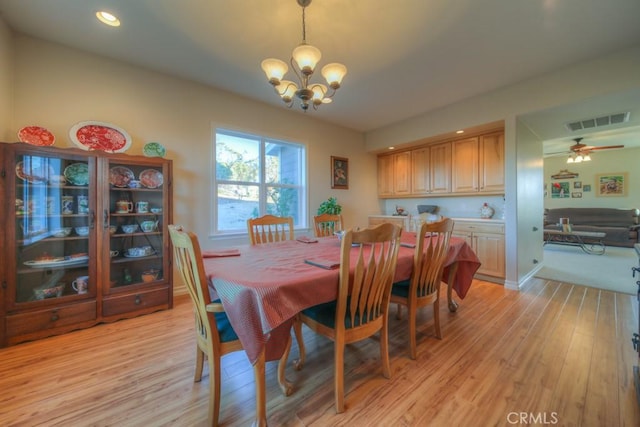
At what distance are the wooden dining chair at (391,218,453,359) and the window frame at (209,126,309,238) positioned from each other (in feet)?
7.90

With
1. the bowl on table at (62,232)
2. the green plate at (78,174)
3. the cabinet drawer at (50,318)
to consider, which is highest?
the green plate at (78,174)

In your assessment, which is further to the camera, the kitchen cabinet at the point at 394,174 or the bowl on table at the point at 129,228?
the kitchen cabinet at the point at 394,174

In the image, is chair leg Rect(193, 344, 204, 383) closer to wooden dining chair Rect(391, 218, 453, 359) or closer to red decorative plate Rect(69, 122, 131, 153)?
wooden dining chair Rect(391, 218, 453, 359)

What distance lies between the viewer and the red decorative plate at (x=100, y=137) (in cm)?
238

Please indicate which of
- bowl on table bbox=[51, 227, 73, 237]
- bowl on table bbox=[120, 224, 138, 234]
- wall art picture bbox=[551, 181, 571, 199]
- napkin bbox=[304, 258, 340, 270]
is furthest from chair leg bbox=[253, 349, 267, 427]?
wall art picture bbox=[551, 181, 571, 199]

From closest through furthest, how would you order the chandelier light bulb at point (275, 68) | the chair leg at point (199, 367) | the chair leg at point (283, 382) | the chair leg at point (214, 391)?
the chair leg at point (214, 391), the chair leg at point (283, 382), the chair leg at point (199, 367), the chandelier light bulb at point (275, 68)

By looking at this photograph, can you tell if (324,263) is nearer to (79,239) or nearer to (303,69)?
(303,69)

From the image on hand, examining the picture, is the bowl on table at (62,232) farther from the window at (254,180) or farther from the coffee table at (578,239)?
the coffee table at (578,239)

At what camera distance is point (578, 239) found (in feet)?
19.2

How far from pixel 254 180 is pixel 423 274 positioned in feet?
9.01

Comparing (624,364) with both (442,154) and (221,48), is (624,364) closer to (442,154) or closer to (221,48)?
(442,154)

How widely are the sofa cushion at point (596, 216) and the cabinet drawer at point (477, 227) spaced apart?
5536 mm

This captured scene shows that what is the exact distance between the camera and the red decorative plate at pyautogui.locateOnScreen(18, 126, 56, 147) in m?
2.09

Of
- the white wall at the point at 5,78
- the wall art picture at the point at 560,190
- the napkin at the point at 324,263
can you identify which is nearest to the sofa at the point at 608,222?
the wall art picture at the point at 560,190
